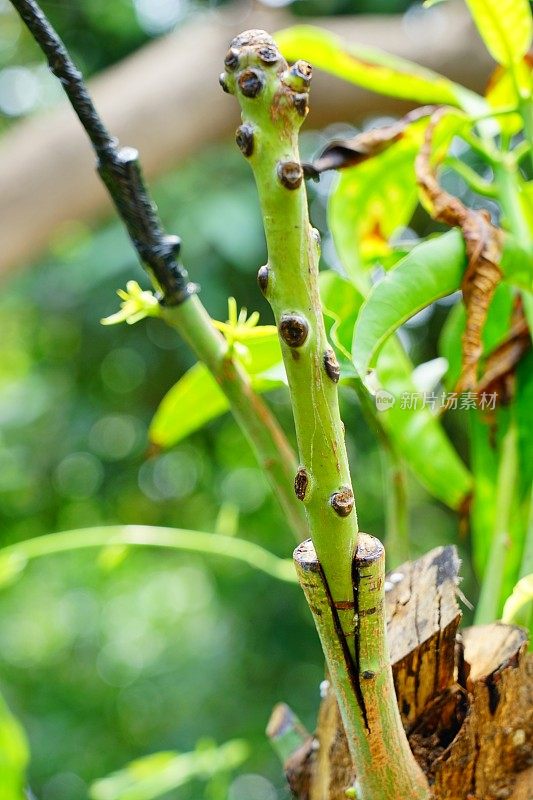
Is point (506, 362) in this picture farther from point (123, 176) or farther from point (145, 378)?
point (145, 378)

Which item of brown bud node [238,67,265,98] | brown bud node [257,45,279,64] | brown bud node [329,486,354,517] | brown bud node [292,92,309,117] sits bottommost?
brown bud node [329,486,354,517]

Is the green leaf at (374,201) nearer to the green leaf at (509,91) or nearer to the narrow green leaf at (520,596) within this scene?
the green leaf at (509,91)

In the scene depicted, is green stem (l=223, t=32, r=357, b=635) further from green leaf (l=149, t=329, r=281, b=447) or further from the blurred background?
the blurred background

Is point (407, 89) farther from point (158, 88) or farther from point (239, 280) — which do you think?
point (239, 280)

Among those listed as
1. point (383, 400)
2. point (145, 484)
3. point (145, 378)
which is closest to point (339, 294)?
point (383, 400)

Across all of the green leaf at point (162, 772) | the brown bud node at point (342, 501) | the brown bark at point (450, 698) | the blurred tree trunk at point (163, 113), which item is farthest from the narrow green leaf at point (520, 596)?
the blurred tree trunk at point (163, 113)

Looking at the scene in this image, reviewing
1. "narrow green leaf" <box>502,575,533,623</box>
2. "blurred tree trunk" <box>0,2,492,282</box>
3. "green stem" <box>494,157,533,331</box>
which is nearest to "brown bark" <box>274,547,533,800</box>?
"narrow green leaf" <box>502,575,533,623</box>
